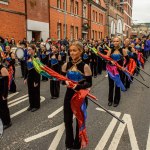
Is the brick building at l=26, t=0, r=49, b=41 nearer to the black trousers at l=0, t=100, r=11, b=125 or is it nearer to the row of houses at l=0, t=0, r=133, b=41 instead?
the row of houses at l=0, t=0, r=133, b=41

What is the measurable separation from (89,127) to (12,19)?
61.6ft

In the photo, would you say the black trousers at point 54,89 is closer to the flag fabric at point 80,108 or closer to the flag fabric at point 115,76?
the flag fabric at point 115,76

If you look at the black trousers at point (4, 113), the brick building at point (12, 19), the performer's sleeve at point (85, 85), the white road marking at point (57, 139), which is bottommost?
the white road marking at point (57, 139)

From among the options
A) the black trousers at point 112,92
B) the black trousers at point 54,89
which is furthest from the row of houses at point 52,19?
the black trousers at point 112,92

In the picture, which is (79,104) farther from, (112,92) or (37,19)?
(37,19)

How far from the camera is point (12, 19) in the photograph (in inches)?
899

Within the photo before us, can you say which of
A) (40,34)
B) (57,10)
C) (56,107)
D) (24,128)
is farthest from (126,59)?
(57,10)

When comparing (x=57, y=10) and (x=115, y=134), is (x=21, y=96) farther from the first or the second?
(x=57, y=10)

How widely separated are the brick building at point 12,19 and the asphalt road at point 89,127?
1418cm

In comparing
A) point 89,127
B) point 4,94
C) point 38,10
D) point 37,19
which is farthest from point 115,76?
point 38,10

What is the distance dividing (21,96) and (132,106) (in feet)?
12.5

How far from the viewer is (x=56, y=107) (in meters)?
7.77

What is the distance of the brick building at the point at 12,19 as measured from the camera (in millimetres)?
21484

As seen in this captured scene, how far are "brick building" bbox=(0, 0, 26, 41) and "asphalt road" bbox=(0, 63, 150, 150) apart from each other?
558 inches
